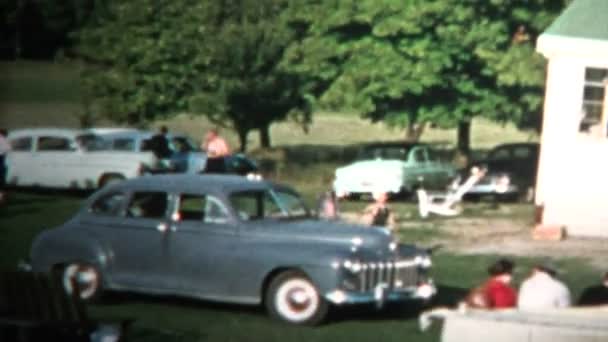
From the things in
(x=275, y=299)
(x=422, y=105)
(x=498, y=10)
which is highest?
(x=498, y=10)

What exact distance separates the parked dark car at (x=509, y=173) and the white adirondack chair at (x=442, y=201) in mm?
1983

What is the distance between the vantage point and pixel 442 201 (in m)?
33.9

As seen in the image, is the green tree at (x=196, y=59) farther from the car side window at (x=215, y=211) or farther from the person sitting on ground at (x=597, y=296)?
the person sitting on ground at (x=597, y=296)

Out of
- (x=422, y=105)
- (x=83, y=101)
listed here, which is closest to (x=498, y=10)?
(x=422, y=105)

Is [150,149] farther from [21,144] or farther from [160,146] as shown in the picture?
[21,144]

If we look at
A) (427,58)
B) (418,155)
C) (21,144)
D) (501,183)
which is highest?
(427,58)

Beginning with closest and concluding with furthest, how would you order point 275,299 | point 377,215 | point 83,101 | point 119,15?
point 275,299 < point 377,215 < point 119,15 < point 83,101

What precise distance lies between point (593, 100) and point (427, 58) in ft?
50.6

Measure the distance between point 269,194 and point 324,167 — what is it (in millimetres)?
33614

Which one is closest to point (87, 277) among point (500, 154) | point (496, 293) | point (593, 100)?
point (496, 293)

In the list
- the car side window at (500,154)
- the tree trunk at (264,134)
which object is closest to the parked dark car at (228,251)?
the car side window at (500,154)

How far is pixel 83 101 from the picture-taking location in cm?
5234

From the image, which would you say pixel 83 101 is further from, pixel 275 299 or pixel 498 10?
pixel 275 299

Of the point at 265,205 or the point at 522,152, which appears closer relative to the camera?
the point at 265,205
